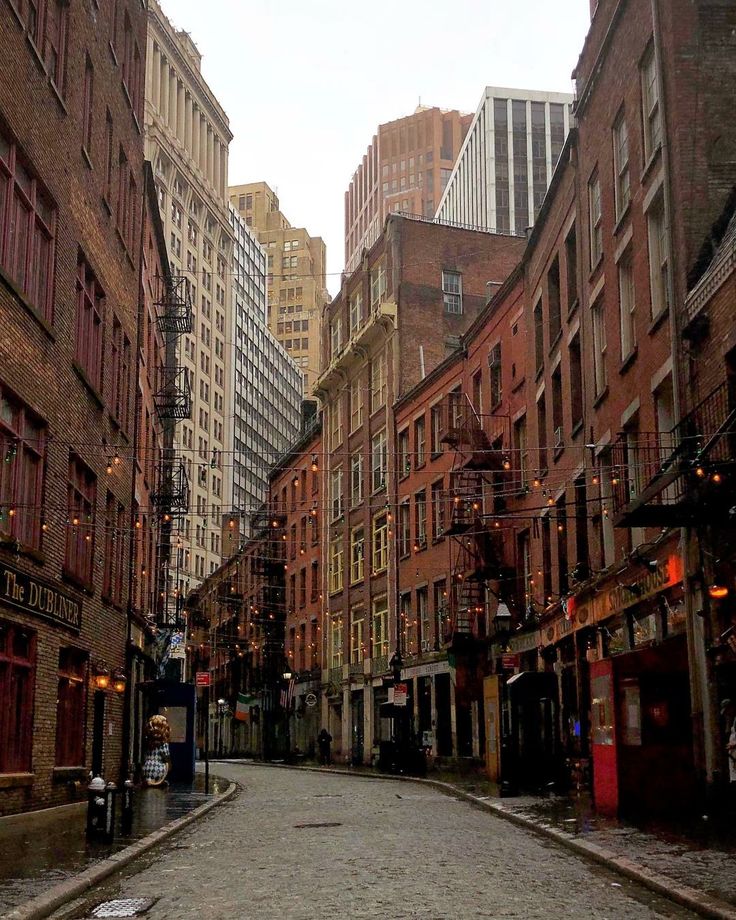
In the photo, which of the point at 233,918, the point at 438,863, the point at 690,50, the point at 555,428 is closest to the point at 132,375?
the point at 555,428

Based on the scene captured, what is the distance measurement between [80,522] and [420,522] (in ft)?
80.7

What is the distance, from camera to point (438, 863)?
13430 mm

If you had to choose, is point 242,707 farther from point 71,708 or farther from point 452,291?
point 71,708

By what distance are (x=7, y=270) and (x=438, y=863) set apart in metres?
11.2

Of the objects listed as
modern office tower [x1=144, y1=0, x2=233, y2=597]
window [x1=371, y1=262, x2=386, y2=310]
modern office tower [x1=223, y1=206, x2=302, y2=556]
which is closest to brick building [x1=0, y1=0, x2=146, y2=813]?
window [x1=371, y1=262, x2=386, y2=310]

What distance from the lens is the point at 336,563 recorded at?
60438mm

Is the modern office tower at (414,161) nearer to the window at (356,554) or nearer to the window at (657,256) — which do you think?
the window at (356,554)

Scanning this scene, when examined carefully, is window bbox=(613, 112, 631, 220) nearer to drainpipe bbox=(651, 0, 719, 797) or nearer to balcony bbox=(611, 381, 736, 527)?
drainpipe bbox=(651, 0, 719, 797)

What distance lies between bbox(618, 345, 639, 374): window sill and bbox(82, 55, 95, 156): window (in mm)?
11700

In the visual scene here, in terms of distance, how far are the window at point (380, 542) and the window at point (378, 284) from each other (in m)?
9.88

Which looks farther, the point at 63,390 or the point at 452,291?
the point at 452,291

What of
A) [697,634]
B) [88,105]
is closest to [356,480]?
[88,105]

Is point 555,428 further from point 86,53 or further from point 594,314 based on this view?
point 86,53

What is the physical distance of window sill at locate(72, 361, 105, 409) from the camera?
77.3 ft
